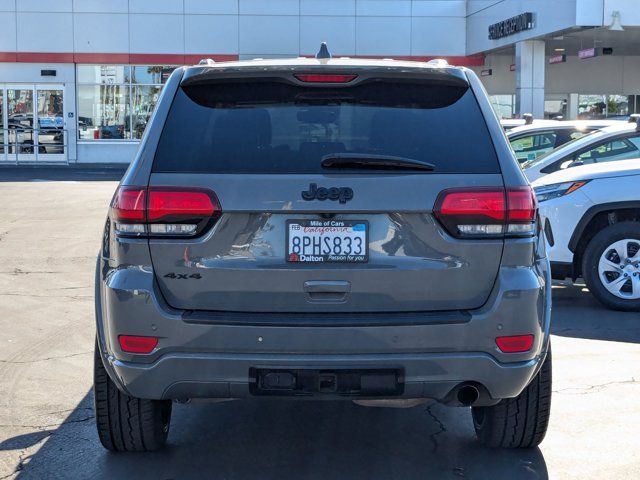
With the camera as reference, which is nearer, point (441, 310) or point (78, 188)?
point (441, 310)

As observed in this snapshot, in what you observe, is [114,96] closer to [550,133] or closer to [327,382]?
[550,133]

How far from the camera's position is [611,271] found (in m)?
8.31

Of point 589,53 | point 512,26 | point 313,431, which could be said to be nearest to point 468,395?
point 313,431

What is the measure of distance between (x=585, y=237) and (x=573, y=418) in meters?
3.56

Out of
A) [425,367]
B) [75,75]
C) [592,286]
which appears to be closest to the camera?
[425,367]

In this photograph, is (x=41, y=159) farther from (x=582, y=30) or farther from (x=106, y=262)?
(x=106, y=262)

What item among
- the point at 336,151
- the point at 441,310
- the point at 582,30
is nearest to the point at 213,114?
the point at 336,151

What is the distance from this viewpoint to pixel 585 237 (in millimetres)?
8531

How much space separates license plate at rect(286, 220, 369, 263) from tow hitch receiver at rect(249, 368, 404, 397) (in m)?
0.45

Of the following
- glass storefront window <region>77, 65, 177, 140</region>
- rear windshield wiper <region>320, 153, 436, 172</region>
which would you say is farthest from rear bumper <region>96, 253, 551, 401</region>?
glass storefront window <region>77, 65, 177, 140</region>

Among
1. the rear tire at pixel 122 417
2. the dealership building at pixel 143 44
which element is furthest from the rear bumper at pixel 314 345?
the dealership building at pixel 143 44

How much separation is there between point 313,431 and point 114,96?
31340 mm

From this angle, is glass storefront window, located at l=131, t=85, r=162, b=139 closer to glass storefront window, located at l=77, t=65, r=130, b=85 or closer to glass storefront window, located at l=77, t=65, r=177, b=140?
glass storefront window, located at l=77, t=65, r=177, b=140

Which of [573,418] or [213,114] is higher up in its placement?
[213,114]
